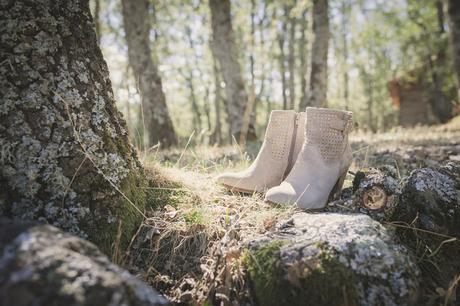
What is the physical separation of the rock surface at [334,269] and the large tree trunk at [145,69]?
17.5 ft

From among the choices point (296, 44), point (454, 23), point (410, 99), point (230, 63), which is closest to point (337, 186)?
point (230, 63)

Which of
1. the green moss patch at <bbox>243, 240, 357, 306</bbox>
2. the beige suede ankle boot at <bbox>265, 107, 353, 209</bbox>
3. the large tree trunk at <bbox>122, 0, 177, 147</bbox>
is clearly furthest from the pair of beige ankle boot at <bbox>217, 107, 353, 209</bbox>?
the large tree trunk at <bbox>122, 0, 177, 147</bbox>

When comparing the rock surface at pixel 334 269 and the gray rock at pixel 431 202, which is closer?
the rock surface at pixel 334 269

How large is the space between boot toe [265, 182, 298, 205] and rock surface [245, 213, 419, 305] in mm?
401

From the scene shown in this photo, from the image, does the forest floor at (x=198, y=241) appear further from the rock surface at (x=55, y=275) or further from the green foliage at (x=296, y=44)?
the green foliage at (x=296, y=44)

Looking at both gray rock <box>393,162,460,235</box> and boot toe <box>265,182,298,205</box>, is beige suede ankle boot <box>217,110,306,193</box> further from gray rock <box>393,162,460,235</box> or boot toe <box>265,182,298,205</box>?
gray rock <box>393,162,460,235</box>

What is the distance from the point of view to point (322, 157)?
2076 mm

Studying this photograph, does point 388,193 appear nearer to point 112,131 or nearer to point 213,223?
point 213,223

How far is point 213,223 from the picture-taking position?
1810 mm

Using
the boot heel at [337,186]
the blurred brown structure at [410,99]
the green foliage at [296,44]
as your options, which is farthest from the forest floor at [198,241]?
the blurred brown structure at [410,99]

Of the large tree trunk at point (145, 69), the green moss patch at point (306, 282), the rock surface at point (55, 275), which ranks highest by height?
the large tree trunk at point (145, 69)

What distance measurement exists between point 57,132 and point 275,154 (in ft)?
4.43

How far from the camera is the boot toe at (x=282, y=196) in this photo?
1891 mm

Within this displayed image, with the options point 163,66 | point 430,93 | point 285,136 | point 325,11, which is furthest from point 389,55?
point 285,136
